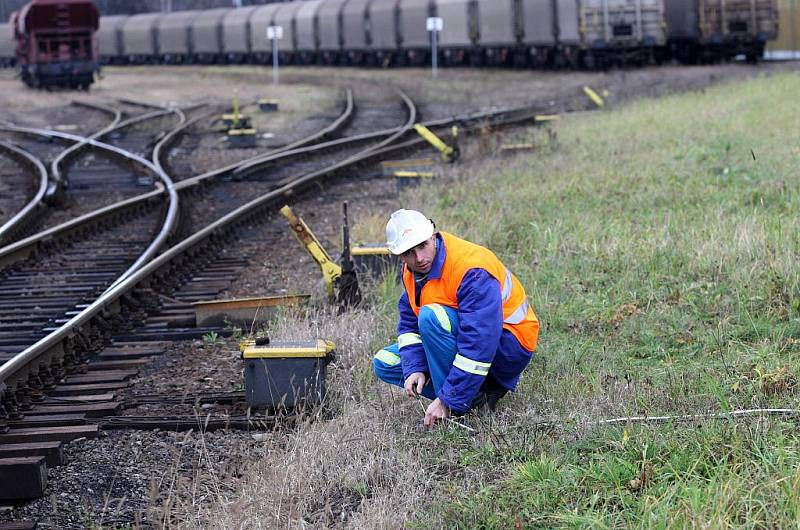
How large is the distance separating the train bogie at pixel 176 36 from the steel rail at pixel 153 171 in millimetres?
30304

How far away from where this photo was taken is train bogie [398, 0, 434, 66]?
4100 centimetres

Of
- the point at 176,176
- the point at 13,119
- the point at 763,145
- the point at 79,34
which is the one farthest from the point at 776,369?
the point at 79,34

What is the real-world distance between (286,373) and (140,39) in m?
53.1

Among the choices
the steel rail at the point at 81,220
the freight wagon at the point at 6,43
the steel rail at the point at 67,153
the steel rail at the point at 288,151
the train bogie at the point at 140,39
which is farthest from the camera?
the train bogie at the point at 140,39

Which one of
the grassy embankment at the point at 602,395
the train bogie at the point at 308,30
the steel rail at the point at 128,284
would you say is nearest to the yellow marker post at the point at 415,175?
the steel rail at the point at 128,284

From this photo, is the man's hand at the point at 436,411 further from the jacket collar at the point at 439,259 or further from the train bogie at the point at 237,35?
the train bogie at the point at 237,35

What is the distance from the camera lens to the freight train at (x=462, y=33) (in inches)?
1310

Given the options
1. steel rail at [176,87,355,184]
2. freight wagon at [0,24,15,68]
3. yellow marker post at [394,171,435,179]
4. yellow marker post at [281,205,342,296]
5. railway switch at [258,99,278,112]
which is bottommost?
yellow marker post at [281,205,342,296]

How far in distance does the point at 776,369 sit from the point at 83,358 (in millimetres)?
4228

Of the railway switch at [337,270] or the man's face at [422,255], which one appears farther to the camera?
the railway switch at [337,270]

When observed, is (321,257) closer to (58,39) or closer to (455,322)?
(455,322)

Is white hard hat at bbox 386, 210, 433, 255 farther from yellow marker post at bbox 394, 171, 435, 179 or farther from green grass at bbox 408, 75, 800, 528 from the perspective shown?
yellow marker post at bbox 394, 171, 435, 179

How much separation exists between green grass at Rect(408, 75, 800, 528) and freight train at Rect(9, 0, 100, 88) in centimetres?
2505

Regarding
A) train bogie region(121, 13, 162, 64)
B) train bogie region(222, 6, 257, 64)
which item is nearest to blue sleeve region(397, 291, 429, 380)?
train bogie region(222, 6, 257, 64)
